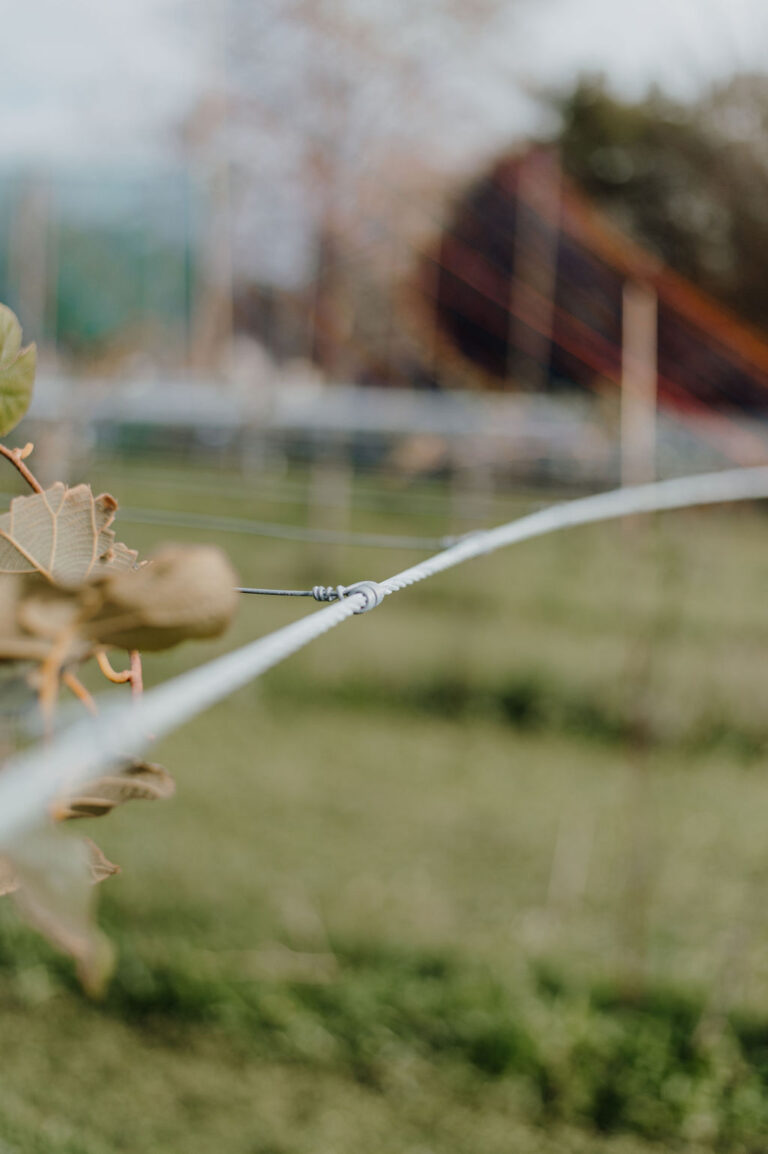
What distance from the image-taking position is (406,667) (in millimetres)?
3344

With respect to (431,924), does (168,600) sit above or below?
above

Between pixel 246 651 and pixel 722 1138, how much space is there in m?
1.39

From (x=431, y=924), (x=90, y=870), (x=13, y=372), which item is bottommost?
(x=431, y=924)

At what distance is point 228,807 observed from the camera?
239 centimetres

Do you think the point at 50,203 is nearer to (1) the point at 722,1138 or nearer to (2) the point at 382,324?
(2) the point at 382,324

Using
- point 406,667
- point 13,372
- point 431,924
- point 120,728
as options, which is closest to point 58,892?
point 120,728

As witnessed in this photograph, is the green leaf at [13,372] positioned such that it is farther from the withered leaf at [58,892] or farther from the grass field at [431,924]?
the grass field at [431,924]

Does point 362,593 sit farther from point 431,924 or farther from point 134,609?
point 431,924

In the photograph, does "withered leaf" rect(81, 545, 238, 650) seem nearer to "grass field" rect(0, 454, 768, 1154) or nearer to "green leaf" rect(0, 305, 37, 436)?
"green leaf" rect(0, 305, 37, 436)

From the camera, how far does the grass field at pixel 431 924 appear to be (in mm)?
1390

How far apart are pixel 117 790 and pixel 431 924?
1744 millimetres

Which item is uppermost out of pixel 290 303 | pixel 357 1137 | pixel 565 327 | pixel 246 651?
pixel 290 303

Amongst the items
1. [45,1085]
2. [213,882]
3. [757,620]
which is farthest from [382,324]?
[45,1085]

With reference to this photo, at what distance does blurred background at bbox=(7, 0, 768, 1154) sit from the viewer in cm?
145
